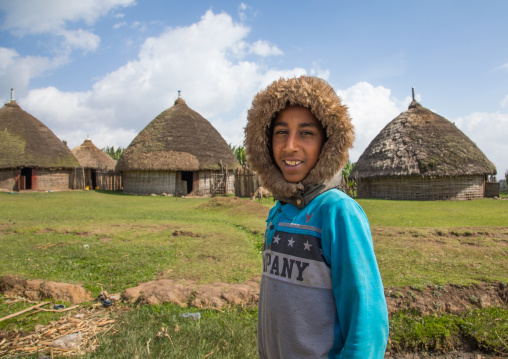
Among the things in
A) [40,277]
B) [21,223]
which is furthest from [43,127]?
[40,277]

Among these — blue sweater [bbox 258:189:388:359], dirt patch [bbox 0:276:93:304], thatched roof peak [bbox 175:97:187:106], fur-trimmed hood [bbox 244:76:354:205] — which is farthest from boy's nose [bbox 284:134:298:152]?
thatched roof peak [bbox 175:97:187:106]

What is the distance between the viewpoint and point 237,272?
4.60 metres

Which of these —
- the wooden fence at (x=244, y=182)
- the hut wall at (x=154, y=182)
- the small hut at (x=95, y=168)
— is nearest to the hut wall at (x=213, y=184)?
the hut wall at (x=154, y=182)

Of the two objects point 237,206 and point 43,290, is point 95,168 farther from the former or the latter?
point 43,290

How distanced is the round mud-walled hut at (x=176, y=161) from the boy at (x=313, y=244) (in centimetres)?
2092

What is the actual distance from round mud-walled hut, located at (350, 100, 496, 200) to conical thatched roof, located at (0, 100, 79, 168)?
21565 mm

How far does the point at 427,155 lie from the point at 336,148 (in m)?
20.4

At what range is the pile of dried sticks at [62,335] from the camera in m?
2.67

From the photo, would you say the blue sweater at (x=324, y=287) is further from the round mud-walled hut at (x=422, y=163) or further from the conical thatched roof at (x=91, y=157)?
the conical thatched roof at (x=91, y=157)

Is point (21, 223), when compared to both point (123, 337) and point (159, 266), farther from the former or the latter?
point (123, 337)

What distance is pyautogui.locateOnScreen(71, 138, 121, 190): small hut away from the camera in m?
26.6

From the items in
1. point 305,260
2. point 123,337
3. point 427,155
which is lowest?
point 123,337

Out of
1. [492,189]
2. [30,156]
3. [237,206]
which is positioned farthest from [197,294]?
[30,156]

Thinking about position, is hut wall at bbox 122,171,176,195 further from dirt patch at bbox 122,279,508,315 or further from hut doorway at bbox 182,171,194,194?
dirt patch at bbox 122,279,508,315
